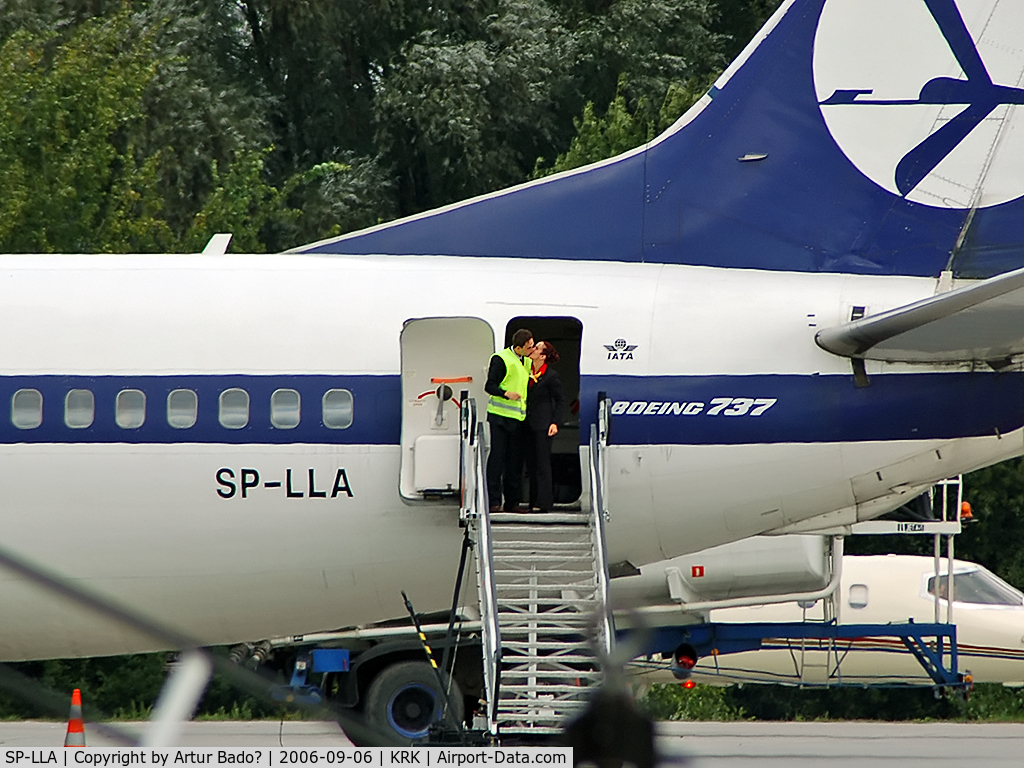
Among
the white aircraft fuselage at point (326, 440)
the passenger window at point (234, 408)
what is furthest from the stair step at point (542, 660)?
the passenger window at point (234, 408)

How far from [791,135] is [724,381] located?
2476mm

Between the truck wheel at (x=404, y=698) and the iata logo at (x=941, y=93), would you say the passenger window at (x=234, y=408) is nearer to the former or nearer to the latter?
A: the truck wheel at (x=404, y=698)

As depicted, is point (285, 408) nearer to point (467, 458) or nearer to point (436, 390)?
point (436, 390)

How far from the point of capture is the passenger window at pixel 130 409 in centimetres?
1289

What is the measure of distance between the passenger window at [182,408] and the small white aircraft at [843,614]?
6.02 m

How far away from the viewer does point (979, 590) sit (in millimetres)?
20422

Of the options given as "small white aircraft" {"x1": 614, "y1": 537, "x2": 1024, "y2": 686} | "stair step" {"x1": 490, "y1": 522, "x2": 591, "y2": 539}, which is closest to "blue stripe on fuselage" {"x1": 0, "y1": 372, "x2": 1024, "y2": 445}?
"stair step" {"x1": 490, "y1": 522, "x2": 591, "y2": 539}

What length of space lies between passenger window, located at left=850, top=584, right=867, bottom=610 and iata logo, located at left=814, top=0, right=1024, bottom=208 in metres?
7.71

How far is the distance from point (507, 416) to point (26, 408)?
393 centimetres

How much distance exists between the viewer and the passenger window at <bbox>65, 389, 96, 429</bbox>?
1290 centimetres

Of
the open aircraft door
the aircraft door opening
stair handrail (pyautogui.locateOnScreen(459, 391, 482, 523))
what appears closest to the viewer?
stair handrail (pyautogui.locateOnScreen(459, 391, 482, 523))

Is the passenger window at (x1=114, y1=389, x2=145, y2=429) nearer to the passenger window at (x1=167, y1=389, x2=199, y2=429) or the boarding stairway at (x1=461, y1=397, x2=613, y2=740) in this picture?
the passenger window at (x1=167, y1=389, x2=199, y2=429)

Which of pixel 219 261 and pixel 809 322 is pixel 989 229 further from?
pixel 219 261

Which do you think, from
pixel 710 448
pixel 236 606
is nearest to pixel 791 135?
pixel 710 448
